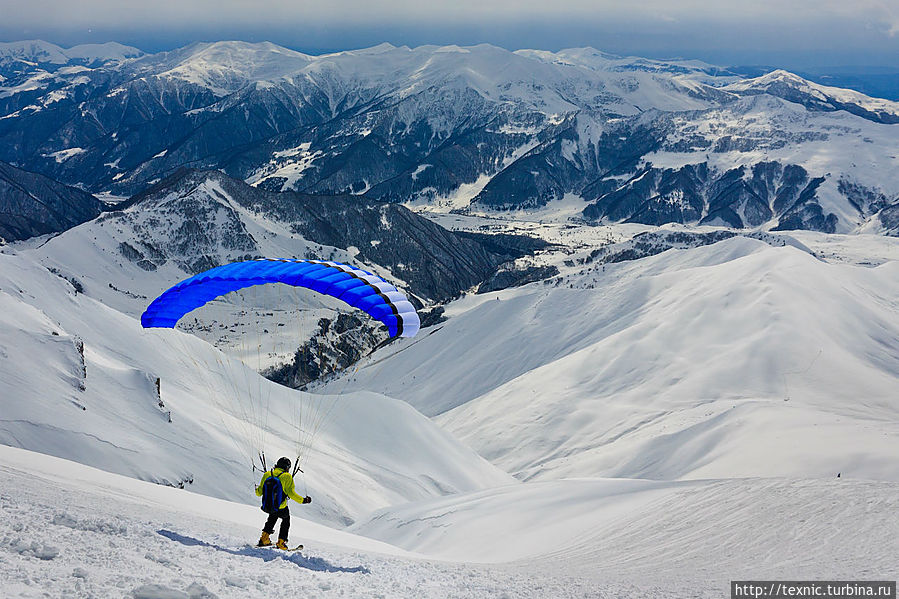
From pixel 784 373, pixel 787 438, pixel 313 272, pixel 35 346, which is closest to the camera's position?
pixel 313 272

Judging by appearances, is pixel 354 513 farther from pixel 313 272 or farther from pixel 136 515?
pixel 136 515

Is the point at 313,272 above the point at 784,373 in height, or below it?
above

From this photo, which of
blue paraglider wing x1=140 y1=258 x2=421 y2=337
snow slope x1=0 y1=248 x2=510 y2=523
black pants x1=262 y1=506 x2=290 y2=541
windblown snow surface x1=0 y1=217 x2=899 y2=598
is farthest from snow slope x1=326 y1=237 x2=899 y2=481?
black pants x1=262 y1=506 x2=290 y2=541

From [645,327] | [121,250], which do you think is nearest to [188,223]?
[121,250]

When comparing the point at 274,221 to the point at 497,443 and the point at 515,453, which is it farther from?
the point at 515,453

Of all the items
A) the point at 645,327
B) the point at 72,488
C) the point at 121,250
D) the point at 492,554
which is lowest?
the point at 121,250

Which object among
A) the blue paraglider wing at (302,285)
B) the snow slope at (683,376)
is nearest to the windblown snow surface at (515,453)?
the snow slope at (683,376)

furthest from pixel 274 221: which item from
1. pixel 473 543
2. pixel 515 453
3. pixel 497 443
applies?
pixel 473 543
